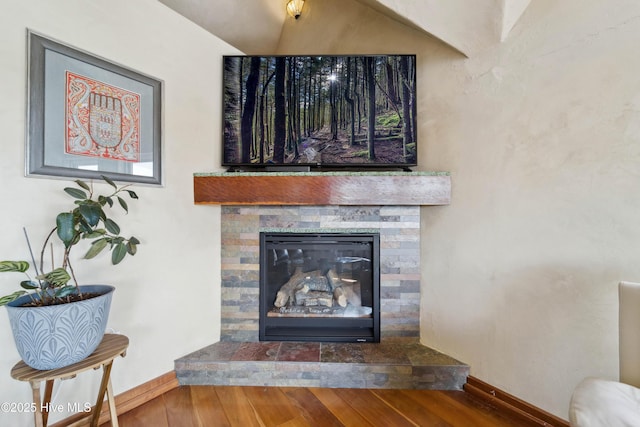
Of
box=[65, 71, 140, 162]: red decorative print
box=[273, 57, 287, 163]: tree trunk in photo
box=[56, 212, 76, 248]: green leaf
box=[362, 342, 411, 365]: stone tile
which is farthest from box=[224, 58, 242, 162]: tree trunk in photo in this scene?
box=[362, 342, 411, 365]: stone tile

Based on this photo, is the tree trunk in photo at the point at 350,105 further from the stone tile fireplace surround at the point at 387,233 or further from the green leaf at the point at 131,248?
the green leaf at the point at 131,248

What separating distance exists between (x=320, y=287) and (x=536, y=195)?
1355 millimetres

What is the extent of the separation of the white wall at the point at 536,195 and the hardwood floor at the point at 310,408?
Result: 24cm

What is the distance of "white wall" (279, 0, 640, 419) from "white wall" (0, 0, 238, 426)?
141 centimetres

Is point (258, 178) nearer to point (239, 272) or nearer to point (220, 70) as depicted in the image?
point (239, 272)

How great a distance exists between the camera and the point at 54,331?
0.85 metres

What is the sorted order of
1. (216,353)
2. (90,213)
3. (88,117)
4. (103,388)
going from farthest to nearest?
(216,353) < (88,117) < (103,388) < (90,213)

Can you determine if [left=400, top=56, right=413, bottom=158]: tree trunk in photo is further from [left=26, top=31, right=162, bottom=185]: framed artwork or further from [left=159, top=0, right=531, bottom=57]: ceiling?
[left=26, top=31, right=162, bottom=185]: framed artwork

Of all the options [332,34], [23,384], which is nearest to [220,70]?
[332,34]

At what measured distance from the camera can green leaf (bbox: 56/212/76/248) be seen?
89 centimetres

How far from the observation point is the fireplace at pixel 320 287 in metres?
1.71

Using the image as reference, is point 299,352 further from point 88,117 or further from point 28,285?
point 88,117

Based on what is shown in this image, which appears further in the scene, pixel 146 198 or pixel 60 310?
pixel 146 198

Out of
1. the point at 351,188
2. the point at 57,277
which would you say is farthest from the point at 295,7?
the point at 57,277
